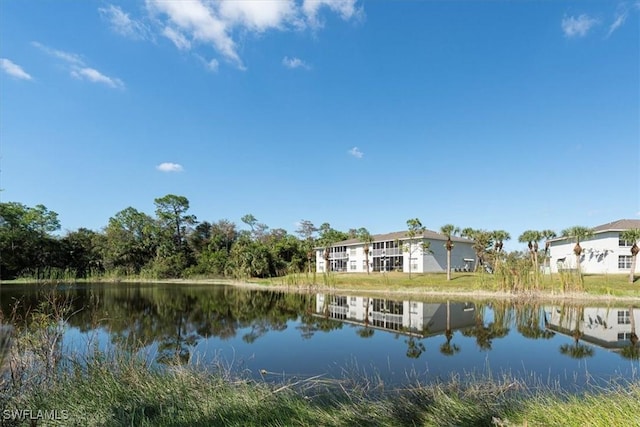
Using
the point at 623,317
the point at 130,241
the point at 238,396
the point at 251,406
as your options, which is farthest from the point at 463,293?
the point at 130,241

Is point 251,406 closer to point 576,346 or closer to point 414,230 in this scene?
point 576,346

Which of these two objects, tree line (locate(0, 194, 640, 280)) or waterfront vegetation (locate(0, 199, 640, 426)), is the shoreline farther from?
waterfront vegetation (locate(0, 199, 640, 426))

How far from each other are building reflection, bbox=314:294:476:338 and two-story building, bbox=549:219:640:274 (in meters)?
18.1

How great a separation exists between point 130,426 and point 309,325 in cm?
1444

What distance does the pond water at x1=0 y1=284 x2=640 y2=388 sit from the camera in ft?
32.4

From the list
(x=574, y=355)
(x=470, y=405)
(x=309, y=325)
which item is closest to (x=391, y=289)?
(x=309, y=325)

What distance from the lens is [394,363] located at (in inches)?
432

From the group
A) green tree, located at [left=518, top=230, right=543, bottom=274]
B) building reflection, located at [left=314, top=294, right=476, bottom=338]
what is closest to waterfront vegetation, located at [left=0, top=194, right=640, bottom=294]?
green tree, located at [left=518, top=230, right=543, bottom=274]

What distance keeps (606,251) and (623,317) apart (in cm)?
2204

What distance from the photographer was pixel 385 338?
15172 millimetres

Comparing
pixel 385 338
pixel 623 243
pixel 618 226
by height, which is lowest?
pixel 385 338

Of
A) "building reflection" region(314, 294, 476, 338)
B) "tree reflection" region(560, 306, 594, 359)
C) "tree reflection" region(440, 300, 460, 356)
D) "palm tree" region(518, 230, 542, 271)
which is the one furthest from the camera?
"palm tree" region(518, 230, 542, 271)

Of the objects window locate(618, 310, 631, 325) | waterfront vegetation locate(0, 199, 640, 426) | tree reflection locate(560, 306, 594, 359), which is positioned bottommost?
tree reflection locate(560, 306, 594, 359)

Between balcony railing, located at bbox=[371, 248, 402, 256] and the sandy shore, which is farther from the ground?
balcony railing, located at bbox=[371, 248, 402, 256]
